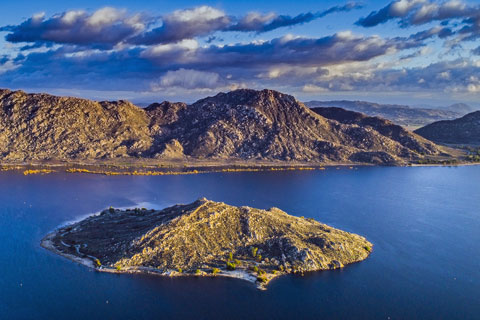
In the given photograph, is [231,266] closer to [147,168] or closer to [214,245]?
[214,245]

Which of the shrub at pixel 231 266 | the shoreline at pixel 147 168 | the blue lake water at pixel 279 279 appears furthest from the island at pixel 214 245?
the shoreline at pixel 147 168

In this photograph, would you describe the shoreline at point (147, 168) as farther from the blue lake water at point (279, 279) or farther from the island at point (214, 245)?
the island at point (214, 245)

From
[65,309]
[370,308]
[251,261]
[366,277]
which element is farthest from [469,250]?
[65,309]

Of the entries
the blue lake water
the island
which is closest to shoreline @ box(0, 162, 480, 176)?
the blue lake water

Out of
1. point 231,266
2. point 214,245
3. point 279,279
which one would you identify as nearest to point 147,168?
point 214,245

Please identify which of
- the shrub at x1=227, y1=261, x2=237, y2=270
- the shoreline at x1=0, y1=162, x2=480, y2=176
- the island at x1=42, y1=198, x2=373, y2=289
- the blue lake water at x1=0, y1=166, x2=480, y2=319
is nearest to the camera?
the blue lake water at x1=0, y1=166, x2=480, y2=319

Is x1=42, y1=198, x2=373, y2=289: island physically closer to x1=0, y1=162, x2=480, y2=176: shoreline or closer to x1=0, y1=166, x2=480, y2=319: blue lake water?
x1=0, y1=166, x2=480, y2=319: blue lake water

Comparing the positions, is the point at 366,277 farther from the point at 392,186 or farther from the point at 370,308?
the point at 392,186
